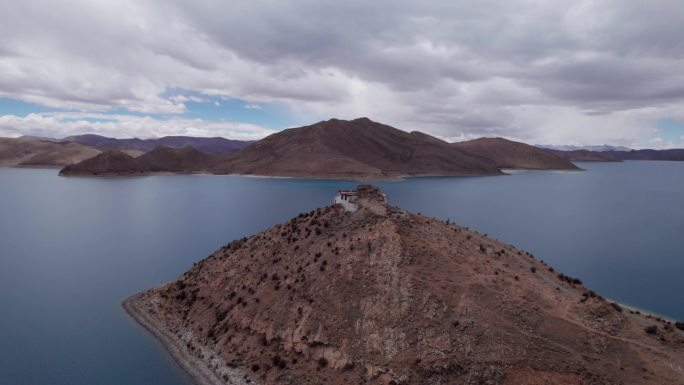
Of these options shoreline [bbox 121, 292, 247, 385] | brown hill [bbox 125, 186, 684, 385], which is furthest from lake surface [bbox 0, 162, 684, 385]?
brown hill [bbox 125, 186, 684, 385]

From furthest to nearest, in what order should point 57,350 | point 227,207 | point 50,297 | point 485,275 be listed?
point 227,207 → point 50,297 → point 57,350 → point 485,275

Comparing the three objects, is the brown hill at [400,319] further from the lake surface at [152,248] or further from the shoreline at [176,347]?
the lake surface at [152,248]

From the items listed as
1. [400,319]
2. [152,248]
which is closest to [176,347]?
[400,319]

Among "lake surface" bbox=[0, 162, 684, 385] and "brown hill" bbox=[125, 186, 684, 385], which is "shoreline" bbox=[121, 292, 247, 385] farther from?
"lake surface" bbox=[0, 162, 684, 385]

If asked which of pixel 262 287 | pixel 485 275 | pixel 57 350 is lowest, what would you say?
pixel 57 350

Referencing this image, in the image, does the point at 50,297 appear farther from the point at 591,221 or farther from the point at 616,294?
the point at 591,221

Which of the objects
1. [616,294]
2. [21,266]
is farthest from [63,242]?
[616,294]

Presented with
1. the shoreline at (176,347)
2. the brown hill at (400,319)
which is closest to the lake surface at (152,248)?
the shoreline at (176,347)
